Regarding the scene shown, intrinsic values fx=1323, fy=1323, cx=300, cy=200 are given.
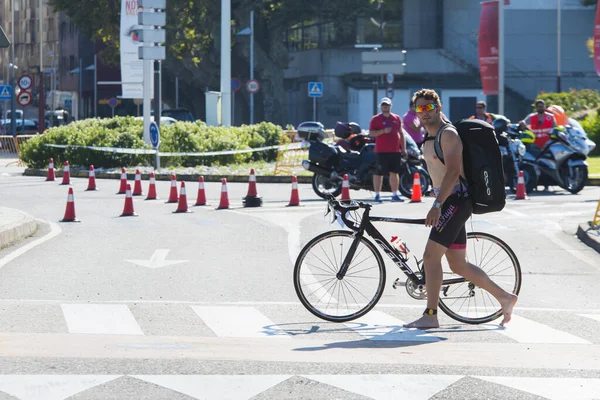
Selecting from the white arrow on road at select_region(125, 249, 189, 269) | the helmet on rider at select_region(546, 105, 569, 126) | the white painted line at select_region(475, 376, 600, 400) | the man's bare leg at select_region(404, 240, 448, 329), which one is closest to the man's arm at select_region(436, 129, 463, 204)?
the man's bare leg at select_region(404, 240, 448, 329)

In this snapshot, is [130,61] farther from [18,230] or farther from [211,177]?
[18,230]

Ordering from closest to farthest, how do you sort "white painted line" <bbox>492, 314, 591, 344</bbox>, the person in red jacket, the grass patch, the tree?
"white painted line" <bbox>492, 314, 591, 344</bbox>
the person in red jacket
the grass patch
the tree

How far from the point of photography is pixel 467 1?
70.4m

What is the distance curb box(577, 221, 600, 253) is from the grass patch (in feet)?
45.7

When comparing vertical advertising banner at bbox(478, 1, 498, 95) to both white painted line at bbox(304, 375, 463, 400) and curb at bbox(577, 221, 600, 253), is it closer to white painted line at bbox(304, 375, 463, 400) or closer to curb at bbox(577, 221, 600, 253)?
curb at bbox(577, 221, 600, 253)

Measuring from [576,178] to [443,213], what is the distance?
1652cm

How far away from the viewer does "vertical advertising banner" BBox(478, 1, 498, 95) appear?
40.9 meters

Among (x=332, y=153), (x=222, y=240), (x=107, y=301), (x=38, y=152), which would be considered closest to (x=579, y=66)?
(x=38, y=152)

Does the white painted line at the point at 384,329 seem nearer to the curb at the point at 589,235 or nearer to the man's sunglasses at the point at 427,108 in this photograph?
the man's sunglasses at the point at 427,108

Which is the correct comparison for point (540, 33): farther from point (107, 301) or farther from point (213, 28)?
point (107, 301)

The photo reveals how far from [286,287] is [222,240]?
4.58 meters

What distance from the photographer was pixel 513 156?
24.5 metres

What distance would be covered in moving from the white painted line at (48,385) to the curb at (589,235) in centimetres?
979

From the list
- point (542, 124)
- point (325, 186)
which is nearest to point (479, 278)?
point (325, 186)
